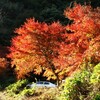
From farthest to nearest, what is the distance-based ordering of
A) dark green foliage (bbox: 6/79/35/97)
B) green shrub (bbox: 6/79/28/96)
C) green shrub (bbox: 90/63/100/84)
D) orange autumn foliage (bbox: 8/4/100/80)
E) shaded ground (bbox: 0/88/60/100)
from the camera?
1. green shrub (bbox: 6/79/28/96)
2. dark green foliage (bbox: 6/79/35/97)
3. shaded ground (bbox: 0/88/60/100)
4. orange autumn foliage (bbox: 8/4/100/80)
5. green shrub (bbox: 90/63/100/84)

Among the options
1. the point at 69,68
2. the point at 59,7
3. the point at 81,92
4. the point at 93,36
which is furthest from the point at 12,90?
the point at 59,7

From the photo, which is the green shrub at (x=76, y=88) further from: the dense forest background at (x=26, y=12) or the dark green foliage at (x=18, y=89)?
the dense forest background at (x=26, y=12)

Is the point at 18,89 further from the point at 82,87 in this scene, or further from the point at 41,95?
the point at 82,87

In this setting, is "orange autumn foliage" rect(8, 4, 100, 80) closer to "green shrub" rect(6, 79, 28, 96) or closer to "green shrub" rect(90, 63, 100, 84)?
"green shrub" rect(6, 79, 28, 96)

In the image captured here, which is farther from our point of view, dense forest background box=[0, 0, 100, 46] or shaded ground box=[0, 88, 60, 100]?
dense forest background box=[0, 0, 100, 46]

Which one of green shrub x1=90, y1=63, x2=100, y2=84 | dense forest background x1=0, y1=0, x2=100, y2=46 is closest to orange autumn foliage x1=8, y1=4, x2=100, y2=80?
green shrub x1=90, y1=63, x2=100, y2=84

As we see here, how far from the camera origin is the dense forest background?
43.9 meters

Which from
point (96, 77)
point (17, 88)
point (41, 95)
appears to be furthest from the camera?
point (17, 88)

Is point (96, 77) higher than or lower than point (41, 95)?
lower

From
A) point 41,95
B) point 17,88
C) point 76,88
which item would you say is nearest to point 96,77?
point 76,88

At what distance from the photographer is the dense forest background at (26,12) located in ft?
144

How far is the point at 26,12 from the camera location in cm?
4678

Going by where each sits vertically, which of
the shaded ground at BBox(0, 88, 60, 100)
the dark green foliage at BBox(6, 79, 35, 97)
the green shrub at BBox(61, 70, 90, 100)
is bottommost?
the green shrub at BBox(61, 70, 90, 100)

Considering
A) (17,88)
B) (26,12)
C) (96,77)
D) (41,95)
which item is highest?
(26,12)
